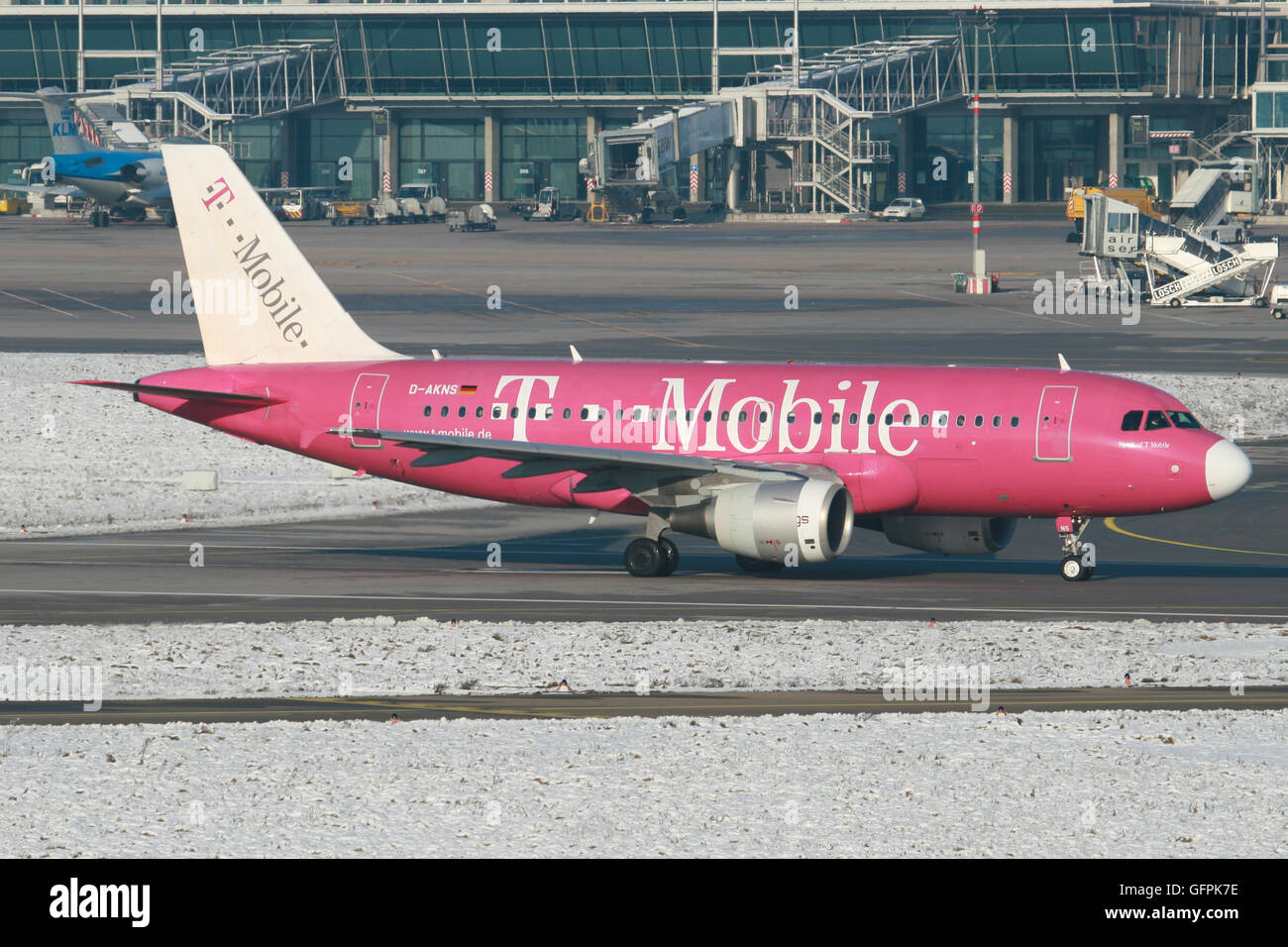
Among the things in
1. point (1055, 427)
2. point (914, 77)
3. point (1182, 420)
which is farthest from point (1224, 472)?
point (914, 77)

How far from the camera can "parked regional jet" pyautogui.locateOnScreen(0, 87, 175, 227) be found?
169750 millimetres

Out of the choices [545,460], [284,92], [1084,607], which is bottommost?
[1084,607]

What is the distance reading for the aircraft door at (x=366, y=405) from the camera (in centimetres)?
4441

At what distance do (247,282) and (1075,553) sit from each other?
21.1m

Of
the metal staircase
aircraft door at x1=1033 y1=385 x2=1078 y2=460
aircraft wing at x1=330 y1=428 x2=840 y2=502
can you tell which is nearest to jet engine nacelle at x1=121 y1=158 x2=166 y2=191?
the metal staircase

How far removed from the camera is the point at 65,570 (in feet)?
139

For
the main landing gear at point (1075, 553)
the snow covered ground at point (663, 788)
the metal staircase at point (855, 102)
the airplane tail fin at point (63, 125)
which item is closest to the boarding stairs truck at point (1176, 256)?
the main landing gear at point (1075, 553)

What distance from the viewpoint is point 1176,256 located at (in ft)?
361

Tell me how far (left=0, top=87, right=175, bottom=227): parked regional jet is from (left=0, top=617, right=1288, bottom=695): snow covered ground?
144217 mm

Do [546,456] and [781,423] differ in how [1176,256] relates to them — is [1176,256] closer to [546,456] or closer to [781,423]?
[781,423]

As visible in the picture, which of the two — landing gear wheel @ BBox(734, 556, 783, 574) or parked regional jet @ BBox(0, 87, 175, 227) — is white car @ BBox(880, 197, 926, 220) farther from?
landing gear wheel @ BBox(734, 556, 783, 574)

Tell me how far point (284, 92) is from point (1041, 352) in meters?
131
